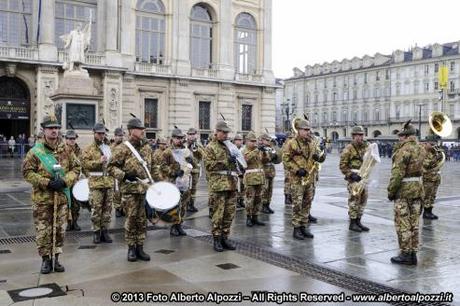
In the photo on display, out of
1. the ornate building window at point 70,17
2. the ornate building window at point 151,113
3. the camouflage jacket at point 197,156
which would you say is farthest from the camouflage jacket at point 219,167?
the ornate building window at point 151,113

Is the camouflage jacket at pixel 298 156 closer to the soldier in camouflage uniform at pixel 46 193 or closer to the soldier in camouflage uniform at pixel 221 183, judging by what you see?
the soldier in camouflage uniform at pixel 221 183

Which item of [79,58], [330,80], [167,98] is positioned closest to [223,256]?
[79,58]

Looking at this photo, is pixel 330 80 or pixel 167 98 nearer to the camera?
pixel 167 98

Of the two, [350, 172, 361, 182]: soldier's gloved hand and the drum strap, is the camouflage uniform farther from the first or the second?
[350, 172, 361, 182]: soldier's gloved hand

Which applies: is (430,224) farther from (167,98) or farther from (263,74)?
Result: (263,74)

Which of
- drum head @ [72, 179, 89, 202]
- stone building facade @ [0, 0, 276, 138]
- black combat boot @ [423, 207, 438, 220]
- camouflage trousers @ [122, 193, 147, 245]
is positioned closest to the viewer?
camouflage trousers @ [122, 193, 147, 245]

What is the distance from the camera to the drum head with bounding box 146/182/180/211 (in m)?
8.04

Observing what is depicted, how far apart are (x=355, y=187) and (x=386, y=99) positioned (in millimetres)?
98211

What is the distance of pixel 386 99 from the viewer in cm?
10412

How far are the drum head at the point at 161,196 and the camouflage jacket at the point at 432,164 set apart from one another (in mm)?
7256

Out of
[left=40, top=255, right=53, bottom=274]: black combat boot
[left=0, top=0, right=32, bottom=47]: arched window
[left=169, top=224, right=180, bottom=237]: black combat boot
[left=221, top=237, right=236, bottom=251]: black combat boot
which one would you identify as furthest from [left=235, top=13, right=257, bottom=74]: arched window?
[left=40, top=255, right=53, bottom=274]: black combat boot

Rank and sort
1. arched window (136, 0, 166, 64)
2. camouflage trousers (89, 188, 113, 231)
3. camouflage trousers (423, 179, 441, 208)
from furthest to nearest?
1. arched window (136, 0, 166, 64)
2. camouflage trousers (423, 179, 441, 208)
3. camouflage trousers (89, 188, 113, 231)

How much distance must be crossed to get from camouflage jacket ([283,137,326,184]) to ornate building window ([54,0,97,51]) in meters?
32.4

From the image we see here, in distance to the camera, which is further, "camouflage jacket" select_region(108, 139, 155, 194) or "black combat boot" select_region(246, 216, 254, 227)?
"black combat boot" select_region(246, 216, 254, 227)
